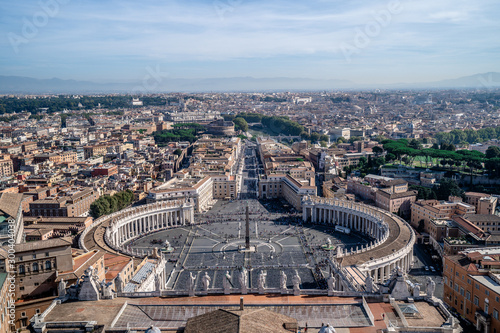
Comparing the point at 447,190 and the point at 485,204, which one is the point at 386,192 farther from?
the point at 485,204

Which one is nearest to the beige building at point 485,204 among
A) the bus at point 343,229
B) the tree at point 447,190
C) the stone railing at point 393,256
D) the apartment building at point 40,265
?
the tree at point 447,190

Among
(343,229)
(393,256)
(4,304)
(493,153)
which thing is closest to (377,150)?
(493,153)

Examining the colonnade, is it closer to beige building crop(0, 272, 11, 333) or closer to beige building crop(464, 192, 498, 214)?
beige building crop(0, 272, 11, 333)

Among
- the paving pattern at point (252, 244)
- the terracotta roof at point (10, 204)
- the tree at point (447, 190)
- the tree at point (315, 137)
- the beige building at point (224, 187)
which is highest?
the terracotta roof at point (10, 204)

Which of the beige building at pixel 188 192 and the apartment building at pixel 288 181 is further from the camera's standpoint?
the apartment building at pixel 288 181

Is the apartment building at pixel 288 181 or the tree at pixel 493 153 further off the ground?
the tree at pixel 493 153

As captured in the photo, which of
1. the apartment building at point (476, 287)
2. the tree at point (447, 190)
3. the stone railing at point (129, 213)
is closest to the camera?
the apartment building at point (476, 287)

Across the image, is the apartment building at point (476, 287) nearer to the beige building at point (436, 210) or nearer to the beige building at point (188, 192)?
the beige building at point (436, 210)

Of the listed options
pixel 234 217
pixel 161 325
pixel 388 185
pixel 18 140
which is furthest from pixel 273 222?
pixel 18 140
